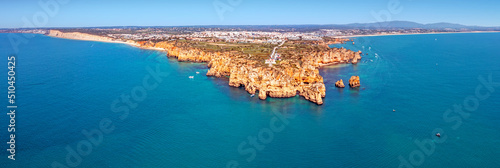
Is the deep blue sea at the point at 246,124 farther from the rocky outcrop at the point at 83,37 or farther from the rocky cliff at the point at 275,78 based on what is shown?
the rocky outcrop at the point at 83,37

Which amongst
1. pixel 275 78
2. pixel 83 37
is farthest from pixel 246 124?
pixel 83 37

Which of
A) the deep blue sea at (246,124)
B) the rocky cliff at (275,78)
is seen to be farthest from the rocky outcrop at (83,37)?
the rocky cliff at (275,78)

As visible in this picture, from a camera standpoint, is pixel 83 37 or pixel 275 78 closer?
pixel 275 78

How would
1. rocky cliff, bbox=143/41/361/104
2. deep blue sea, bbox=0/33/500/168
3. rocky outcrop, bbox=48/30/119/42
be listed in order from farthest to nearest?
1. rocky outcrop, bbox=48/30/119/42
2. rocky cliff, bbox=143/41/361/104
3. deep blue sea, bbox=0/33/500/168

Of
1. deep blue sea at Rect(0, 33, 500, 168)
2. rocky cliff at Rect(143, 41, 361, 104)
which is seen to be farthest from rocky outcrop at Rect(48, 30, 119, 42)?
rocky cliff at Rect(143, 41, 361, 104)

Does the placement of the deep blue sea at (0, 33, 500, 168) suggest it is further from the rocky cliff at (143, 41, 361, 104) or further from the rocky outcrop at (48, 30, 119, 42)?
the rocky outcrop at (48, 30, 119, 42)

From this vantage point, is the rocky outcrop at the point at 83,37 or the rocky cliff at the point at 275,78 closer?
the rocky cliff at the point at 275,78

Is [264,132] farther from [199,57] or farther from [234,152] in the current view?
[199,57]

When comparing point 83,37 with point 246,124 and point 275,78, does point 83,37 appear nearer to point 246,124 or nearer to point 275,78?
point 275,78
